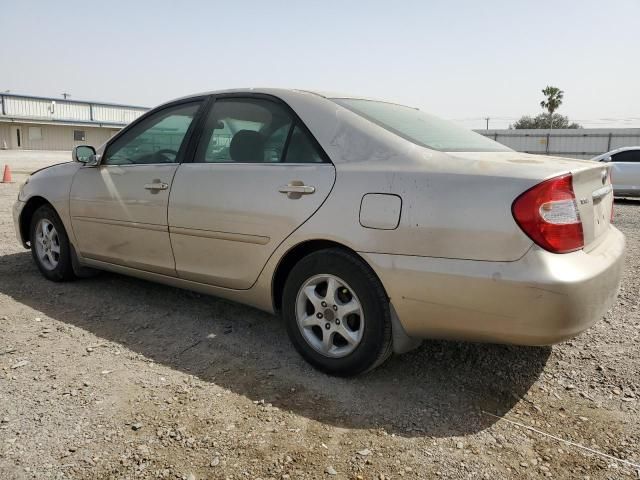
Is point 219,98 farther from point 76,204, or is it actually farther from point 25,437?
point 25,437

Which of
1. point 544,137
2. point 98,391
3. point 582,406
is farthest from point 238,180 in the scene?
point 544,137

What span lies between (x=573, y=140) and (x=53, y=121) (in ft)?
115

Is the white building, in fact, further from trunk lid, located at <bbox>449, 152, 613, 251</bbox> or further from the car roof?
trunk lid, located at <bbox>449, 152, 613, 251</bbox>

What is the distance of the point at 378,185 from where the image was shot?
2711mm

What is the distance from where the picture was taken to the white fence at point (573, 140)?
3294 cm

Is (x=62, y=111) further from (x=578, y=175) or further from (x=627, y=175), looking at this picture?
(x=578, y=175)

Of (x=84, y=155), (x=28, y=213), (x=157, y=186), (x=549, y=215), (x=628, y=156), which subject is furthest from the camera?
(x=628, y=156)

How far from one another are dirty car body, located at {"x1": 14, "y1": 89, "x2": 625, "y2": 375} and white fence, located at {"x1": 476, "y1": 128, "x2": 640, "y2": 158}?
32.6m

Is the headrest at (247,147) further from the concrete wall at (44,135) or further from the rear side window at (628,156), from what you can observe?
the concrete wall at (44,135)

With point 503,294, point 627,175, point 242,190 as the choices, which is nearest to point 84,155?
point 242,190

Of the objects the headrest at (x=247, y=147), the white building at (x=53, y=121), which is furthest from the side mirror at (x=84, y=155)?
the white building at (x=53, y=121)

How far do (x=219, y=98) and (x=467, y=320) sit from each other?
228 centimetres

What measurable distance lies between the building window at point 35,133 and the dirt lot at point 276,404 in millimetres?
38208

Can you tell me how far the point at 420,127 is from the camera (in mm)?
3256
